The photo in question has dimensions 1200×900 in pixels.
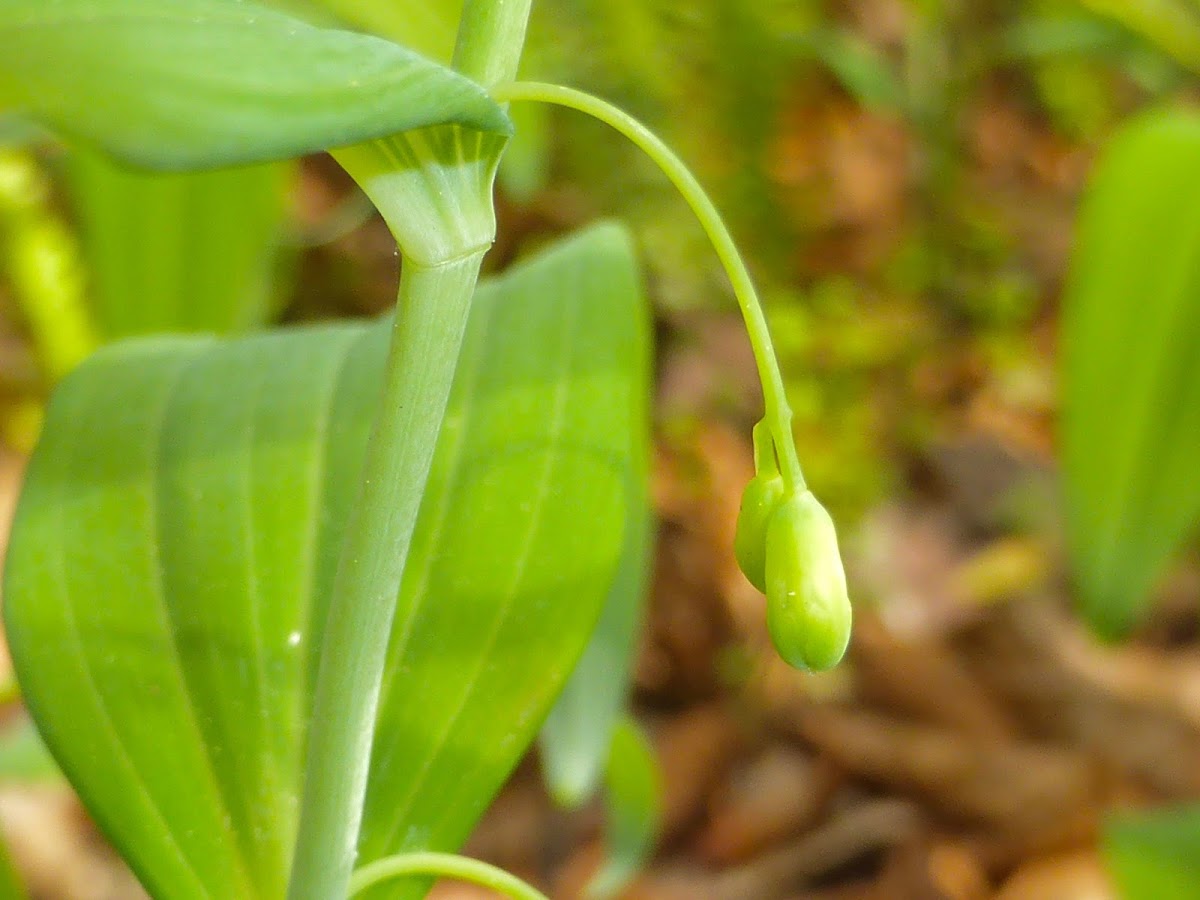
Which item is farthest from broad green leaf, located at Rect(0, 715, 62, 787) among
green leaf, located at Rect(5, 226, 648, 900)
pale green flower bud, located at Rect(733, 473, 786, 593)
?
pale green flower bud, located at Rect(733, 473, 786, 593)

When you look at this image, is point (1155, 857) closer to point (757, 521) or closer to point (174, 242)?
point (757, 521)

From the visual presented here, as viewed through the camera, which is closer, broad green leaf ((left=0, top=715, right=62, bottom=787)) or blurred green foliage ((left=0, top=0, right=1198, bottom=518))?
broad green leaf ((left=0, top=715, right=62, bottom=787))

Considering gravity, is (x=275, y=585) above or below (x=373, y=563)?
below

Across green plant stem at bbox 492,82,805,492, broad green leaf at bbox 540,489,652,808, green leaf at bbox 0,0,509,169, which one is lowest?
broad green leaf at bbox 540,489,652,808

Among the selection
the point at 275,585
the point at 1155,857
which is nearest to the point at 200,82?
the point at 275,585

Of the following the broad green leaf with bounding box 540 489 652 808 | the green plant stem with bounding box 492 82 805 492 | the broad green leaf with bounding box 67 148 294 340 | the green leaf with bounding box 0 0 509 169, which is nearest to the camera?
the green leaf with bounding box 0 0 509 169

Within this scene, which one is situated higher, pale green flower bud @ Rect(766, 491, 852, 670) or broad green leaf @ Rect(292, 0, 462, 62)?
pale green flower bud @ Rect(766, 491, 852, 670)

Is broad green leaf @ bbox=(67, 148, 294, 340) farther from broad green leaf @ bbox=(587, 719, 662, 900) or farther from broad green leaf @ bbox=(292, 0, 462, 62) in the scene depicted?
broad green leaf @ bbox=(587, 719, 662, 900)
